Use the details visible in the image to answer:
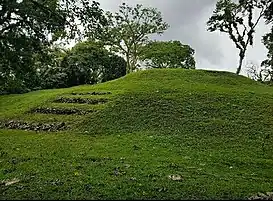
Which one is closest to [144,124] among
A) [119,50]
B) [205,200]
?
[205,200]

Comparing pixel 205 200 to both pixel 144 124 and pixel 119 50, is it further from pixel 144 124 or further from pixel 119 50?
pixel 119 50

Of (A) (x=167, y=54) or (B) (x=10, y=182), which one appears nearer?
(B) (x=10, y=182)

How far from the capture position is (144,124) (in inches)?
790

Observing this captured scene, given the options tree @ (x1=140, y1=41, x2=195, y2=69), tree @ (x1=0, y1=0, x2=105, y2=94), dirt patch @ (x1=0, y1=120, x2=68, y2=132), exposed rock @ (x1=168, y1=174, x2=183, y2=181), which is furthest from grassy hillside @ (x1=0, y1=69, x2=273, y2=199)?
tree @ (x1=140, y1=41, x2=195, y2=69)

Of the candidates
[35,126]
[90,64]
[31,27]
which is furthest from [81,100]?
[90,64]

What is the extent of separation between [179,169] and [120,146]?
4.31 metres

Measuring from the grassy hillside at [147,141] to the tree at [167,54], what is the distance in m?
15.0

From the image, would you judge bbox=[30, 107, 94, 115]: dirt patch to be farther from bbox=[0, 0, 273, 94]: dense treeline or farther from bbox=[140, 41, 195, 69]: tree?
bbox=[140, 41, 195, 69]: tree

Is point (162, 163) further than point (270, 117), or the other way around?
point (270, 117)

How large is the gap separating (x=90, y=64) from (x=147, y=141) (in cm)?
2566

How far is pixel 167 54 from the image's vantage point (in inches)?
1849

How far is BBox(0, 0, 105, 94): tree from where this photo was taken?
10859 mm

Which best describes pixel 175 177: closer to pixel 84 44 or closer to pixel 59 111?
pixel 59 111

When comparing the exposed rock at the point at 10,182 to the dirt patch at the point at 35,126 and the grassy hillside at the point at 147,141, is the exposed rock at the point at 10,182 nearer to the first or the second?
the grassy hillside at the point at 147,141
